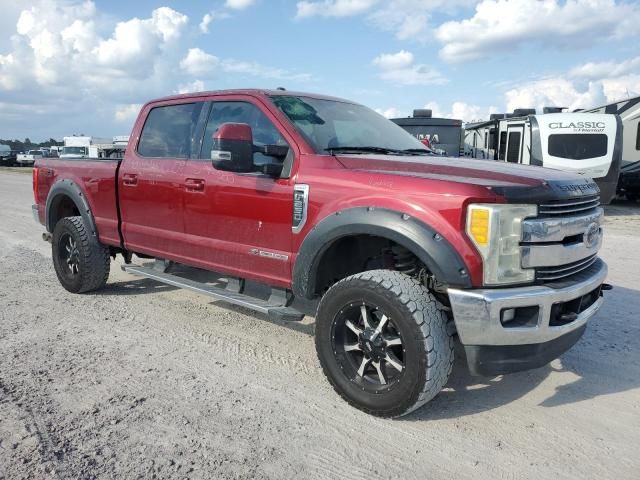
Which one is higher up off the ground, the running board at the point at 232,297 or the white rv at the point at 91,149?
the white rv at the point at 91,149

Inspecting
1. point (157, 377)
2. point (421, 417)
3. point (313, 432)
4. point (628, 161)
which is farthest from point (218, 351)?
point (628, 161)

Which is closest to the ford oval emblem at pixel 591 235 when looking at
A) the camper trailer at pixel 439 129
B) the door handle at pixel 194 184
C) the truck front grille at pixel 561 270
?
the truck front grille at pixel 561 270

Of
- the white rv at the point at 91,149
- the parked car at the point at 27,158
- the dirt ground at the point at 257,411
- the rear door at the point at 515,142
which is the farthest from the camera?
the parked car at the point at 27,158

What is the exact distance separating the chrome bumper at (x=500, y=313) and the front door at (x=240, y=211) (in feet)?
4.36

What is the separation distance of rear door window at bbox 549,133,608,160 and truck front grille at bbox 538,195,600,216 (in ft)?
37.2

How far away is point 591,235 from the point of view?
341cm

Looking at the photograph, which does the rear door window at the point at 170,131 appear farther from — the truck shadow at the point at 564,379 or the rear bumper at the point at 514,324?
the rear bumper at the point at 514,324

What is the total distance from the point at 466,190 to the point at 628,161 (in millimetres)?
15331

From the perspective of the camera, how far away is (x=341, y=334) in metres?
3.39

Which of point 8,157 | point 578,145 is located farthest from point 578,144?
point 8,157

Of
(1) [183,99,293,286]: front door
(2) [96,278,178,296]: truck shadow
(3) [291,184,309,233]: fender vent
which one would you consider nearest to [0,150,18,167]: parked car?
(2) [96,278,178,296]: truck shadow

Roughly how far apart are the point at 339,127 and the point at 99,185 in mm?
2636

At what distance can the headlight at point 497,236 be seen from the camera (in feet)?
9.37

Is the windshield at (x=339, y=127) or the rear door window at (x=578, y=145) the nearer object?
the windshield at (x=339, y=127)
